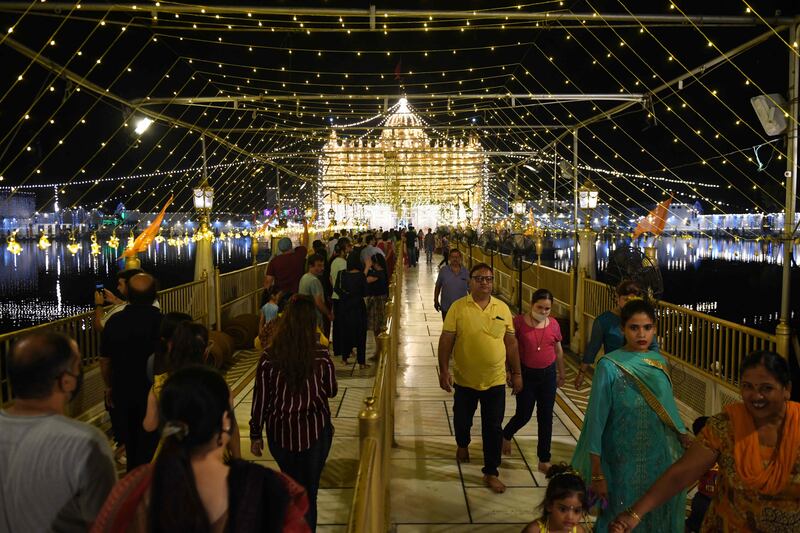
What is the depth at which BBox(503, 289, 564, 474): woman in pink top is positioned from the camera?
18.6ft

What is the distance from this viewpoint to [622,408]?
346cm

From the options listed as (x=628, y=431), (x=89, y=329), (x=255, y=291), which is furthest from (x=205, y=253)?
(x=628, y=431)

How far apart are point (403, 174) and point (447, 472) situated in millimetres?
25907

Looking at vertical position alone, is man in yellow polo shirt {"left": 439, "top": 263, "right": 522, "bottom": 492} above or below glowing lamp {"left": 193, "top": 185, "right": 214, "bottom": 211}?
below

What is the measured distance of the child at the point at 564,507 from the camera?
10.0ft

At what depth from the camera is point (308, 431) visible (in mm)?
3943

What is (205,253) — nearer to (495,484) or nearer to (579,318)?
(579,318)

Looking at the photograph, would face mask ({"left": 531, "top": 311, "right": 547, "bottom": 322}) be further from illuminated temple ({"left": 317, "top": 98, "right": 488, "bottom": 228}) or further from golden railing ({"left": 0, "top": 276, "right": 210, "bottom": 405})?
illuminated temple ({"left": 317, "top": 98, "right": 488, "bottom": 228})

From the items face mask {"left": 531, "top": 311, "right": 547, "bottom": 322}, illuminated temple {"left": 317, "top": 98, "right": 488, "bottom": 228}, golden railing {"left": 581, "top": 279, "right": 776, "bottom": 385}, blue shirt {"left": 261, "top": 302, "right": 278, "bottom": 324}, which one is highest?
illuminated temple {"left": 317, "top": 98, "right": 488, "bottom": 228}

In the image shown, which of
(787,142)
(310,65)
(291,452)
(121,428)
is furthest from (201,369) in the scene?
(310,65)

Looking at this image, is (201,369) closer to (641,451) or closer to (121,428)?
(641,451)

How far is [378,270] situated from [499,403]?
521cm

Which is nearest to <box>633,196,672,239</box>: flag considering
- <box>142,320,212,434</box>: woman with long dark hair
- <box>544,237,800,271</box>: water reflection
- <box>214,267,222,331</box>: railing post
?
<box>214,267,222,331</box>: railing post

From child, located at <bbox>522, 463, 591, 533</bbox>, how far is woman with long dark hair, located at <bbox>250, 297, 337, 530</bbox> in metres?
1.47
